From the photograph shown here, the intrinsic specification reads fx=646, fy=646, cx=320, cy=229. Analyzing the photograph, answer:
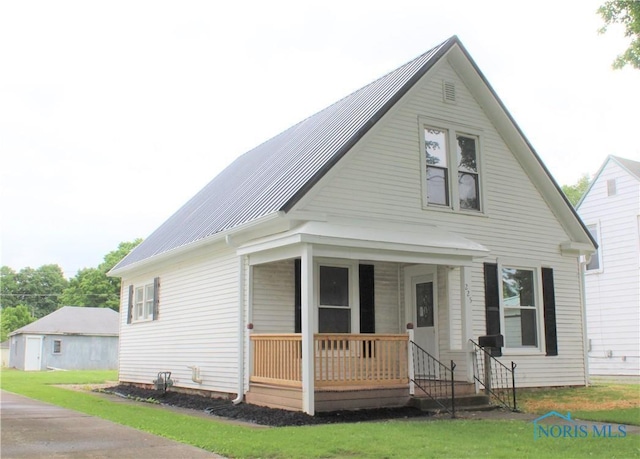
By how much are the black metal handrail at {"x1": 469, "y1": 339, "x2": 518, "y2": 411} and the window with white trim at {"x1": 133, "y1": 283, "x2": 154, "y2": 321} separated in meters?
9.08

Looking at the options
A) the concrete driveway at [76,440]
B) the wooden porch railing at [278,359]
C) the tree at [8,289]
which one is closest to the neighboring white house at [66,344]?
the concrete driveway at [76,440]

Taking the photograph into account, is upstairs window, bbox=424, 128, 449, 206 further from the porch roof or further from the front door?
the front door

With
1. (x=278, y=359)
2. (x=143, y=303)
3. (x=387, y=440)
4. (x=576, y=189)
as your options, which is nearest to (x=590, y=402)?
(x=278, y=359)

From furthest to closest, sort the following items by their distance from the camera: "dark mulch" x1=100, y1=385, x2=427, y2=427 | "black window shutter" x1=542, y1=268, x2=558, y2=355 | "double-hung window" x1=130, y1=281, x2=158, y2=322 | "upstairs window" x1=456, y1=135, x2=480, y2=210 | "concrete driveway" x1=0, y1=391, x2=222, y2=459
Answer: "double-hung window" x1=130, y1=281, x2=158, y2=322, "black window shutter" x1=542, y1=268, x2=558, y2=355, "upstairs window" x1=456, y1=135, x2=480, y2=210, "dark mulch" x1=100, y1=385, x2=427, y2=427, "concrete driveway" x1=0, y1=391, x2=222, y2=459

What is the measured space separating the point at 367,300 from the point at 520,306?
386cm

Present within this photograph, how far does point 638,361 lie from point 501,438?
14879 millimetres

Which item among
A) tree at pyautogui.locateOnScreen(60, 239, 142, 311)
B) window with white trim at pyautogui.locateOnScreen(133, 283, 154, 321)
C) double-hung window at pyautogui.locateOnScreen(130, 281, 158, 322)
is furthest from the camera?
tree at pyautogui.locateOnScreen(60, 239, 142, 311)

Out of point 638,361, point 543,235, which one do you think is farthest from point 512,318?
point 638,361

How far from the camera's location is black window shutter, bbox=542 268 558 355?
14867 millimetres

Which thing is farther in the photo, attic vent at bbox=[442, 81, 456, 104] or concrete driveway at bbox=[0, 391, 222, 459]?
attic vent at bbox=[442, 81, 456, 104]

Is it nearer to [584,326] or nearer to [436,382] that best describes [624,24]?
[584,326]

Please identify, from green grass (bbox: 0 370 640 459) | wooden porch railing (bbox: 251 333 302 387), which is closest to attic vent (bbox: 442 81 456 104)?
wooden porch railing (bbox: 251 333 302 387)

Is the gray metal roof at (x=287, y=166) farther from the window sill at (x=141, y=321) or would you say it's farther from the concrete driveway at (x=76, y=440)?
the concrete driveway at (x=76, y=440)

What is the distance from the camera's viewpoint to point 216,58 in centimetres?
1524
